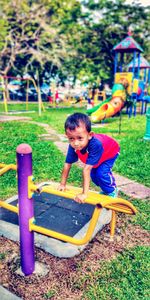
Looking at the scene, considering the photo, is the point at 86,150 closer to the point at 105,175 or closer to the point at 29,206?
the point at 105,175

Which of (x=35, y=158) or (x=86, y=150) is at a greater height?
(x=86, y=150)

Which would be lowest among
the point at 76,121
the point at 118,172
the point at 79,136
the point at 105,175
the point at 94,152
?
the point at 118,172

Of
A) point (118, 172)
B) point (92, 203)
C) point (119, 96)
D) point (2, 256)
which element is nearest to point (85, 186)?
point (92, 203)

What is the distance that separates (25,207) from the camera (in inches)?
70.4

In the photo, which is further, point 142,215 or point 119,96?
point 119,96

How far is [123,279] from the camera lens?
1908 millimetres

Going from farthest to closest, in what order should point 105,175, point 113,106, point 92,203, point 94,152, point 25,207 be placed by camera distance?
point 113,106 → point 105,175 → point 94,152 → point 25,207 → point 92,203

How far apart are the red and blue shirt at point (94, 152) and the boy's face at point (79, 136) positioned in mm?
68

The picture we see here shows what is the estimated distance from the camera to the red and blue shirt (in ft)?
6.83

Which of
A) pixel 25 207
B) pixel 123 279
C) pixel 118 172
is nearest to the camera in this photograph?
pixel 25 207

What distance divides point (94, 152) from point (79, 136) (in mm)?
195

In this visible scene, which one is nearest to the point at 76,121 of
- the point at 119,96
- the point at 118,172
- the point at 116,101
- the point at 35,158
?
the point at 118,172

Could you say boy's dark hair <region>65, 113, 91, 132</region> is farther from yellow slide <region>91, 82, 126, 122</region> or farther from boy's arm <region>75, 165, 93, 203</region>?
yellow slide <region>91, 82, 126, 122</region>

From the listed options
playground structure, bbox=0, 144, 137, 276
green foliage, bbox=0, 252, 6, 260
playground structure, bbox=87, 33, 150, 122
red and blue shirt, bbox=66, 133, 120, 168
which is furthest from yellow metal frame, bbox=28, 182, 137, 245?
playground structure, bbox=87, 33, 150, 122
